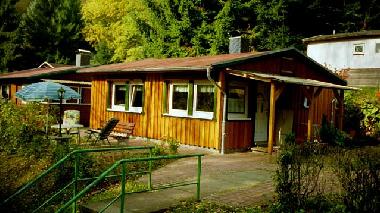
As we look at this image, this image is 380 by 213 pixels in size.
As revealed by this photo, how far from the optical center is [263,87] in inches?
603

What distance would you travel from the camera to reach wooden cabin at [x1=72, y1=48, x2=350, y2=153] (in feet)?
44.9

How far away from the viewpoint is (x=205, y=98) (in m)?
14.5

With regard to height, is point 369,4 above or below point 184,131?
above

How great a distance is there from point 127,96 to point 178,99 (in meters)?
3.29

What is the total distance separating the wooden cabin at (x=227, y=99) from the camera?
1369cm

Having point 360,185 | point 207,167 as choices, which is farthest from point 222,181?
point 360,185

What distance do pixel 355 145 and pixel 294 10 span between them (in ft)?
87.4

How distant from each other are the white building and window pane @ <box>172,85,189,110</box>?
606 inches

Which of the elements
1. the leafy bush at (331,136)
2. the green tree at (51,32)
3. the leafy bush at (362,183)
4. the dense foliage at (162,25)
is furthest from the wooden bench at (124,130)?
the green tree at (51,32)

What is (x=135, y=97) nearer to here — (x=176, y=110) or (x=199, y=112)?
(x=176, y=110)

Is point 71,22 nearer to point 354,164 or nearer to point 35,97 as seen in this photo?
point 35,97

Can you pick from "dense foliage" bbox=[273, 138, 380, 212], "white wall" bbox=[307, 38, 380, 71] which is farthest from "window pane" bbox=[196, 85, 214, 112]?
"white wall" bbox=[307, 38, 380, 71]

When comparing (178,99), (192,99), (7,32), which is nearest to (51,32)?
(7,32)

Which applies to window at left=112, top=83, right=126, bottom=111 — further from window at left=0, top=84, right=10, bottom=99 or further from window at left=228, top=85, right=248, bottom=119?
window at left=0, top=84, right=10, bottom=99
